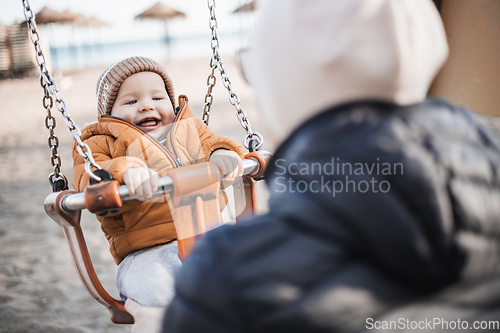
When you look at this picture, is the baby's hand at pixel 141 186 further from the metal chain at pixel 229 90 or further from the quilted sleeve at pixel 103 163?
the metal chain at pixel 229 90

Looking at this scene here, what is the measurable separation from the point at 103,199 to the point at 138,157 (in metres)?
0.29

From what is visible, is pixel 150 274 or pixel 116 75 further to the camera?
pixel 116 75

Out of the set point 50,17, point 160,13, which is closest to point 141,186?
point 50,17

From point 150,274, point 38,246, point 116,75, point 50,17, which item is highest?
point 50,17

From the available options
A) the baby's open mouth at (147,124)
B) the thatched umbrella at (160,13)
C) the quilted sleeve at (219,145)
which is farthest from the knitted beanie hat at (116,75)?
the thatched umbrella at (160,13)

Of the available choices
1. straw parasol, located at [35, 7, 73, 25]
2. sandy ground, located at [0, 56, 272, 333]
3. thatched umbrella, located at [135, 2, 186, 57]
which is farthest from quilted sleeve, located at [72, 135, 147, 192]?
thatched umbrella, located at [135, 2, 186, 57]

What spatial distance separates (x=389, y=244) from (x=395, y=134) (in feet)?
0.28

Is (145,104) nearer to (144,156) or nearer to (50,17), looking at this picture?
(144,156)

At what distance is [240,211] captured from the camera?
3.35 ft

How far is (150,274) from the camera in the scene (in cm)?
81

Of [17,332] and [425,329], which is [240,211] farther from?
[17,332]

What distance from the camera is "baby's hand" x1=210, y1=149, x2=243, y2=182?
0.90m

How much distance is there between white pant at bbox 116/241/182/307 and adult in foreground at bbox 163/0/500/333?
47cm

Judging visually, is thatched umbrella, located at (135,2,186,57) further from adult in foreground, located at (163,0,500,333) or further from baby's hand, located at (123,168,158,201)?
adult in foreground, located at (163,0,500,333)
